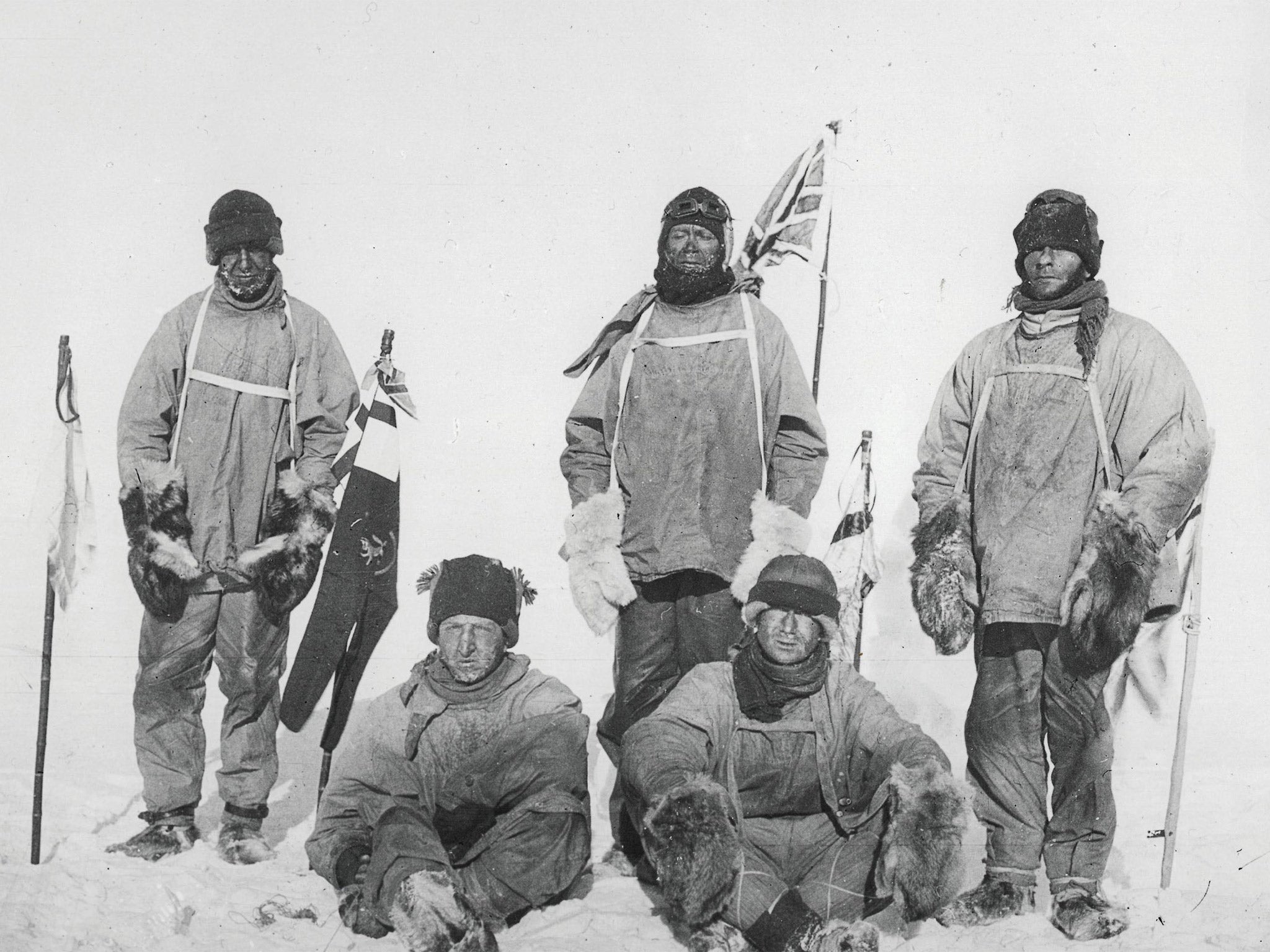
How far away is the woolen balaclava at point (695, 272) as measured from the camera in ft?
13.9

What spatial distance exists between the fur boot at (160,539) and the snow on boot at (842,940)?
2.22 m

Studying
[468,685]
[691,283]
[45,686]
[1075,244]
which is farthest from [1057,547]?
[45,686]

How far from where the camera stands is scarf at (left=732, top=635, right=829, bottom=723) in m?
3.70

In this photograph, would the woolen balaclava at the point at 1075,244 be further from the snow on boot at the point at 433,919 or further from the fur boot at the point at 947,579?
the snow on boot at the point at 433,919

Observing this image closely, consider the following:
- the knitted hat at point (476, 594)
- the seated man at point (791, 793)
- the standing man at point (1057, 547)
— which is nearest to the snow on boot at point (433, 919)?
the seated man at point (791, 793)

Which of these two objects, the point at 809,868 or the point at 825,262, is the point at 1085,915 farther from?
the point at 825,262

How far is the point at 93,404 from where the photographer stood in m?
7.30

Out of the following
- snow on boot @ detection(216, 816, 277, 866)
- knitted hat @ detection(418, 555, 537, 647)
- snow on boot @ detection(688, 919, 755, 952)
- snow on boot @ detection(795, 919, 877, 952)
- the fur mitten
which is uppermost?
knitted hat @ detection(418, 555, 537, 647)

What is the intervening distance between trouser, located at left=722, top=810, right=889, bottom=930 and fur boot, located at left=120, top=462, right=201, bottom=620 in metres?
1.95

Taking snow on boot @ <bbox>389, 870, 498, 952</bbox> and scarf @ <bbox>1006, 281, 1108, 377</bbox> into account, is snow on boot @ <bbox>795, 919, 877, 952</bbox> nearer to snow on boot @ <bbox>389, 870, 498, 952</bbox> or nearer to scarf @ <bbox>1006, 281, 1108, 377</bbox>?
snow on boot @ <bbox>389, 870, 498, 952</bbox>

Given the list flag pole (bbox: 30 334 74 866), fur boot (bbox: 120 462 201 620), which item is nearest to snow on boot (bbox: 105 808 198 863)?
flag pole (bbox: 30 334 74 866)

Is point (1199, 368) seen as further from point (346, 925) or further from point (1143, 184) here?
point (346, 925)

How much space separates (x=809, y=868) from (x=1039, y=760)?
79 cm

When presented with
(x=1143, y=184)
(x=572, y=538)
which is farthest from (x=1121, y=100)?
(x=572, y=538)
